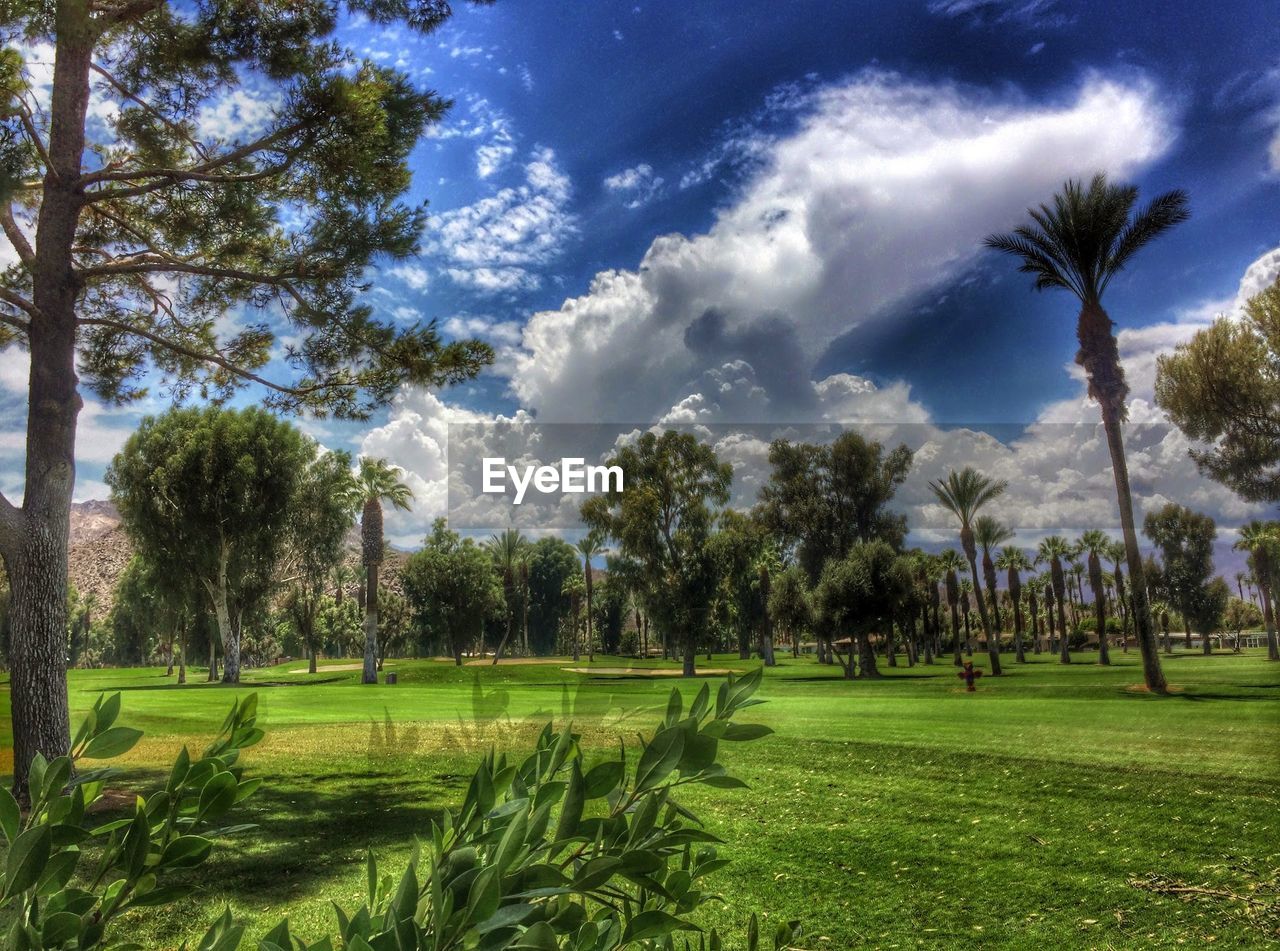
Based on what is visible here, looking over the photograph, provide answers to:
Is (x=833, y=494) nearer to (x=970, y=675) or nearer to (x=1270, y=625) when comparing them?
(x=970, y=675)

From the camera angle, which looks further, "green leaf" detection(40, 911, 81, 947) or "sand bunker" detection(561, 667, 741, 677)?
"sand bunker" detection(561, 667, 741, 677)

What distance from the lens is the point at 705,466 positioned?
413 cm

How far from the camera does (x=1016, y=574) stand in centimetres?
387

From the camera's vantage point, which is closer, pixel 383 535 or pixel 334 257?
pixel 334 257

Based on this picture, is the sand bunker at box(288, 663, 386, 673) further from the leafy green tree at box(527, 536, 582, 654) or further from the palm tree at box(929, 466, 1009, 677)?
the palm tree at box(929, 466, 1009, 677)

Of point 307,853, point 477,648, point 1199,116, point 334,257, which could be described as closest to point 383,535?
point 477,648

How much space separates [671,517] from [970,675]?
192 centimetres

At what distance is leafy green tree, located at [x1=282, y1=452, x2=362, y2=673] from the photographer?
5.76m

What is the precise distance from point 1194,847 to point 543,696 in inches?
120

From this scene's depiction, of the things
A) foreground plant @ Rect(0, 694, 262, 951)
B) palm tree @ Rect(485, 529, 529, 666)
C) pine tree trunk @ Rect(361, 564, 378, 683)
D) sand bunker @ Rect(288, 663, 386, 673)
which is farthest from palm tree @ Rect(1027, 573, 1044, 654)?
sand bunker @ Rect(288, 663, 386, 673)

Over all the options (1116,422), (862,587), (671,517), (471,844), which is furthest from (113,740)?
(862,587)

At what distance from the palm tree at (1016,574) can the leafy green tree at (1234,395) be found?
838mm

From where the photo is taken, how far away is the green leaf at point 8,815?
0.83 ft

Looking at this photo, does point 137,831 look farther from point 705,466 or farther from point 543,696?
point 543,696
